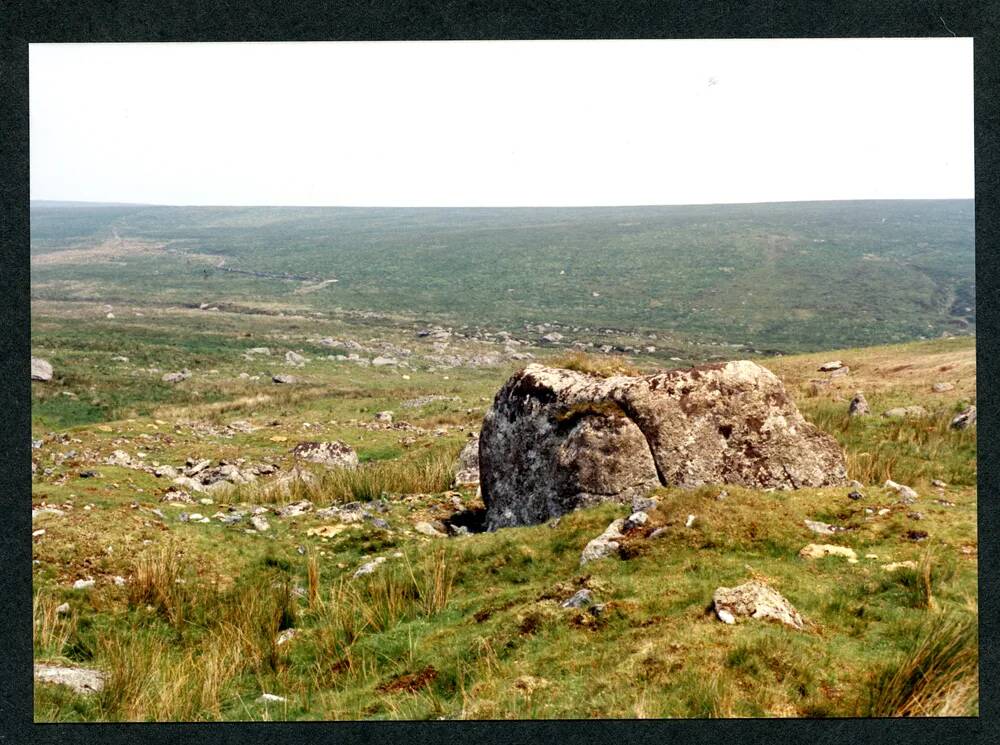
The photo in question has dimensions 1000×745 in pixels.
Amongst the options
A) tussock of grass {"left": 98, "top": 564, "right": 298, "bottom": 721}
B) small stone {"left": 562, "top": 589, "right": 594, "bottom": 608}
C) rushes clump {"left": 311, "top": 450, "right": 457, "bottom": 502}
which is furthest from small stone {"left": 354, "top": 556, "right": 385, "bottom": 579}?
rushes clump {"left": 311, "top": 450, "right": 457, "bottom": 502}

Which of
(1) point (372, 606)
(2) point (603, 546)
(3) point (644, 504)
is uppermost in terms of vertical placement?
(3) point (644, 504)

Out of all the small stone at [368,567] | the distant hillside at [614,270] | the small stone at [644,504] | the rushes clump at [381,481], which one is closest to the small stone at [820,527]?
the small stone at [644,504]

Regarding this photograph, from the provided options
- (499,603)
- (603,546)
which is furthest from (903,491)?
(499,603)

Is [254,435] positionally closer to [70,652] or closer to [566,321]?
[70,652]

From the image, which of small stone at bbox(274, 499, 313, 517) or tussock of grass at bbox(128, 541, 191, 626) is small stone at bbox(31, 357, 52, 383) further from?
tussock of grass at bbox(128, 541, 191, 626)

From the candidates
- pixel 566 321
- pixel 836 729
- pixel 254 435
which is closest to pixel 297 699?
pixel 836 729

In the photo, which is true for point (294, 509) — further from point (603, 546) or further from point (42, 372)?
point (42, 372)
